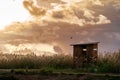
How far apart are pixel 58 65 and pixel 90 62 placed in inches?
88.0

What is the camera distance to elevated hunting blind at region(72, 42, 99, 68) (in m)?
26.6

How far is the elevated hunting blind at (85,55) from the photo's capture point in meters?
26.6

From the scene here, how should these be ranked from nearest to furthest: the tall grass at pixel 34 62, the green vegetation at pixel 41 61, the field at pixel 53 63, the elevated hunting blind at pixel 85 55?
the field at pixel 53 63
the green vegetation at pixel 41 61
the elevated hunting blind at pixel 85 55
the tall grass at pixel 34 62

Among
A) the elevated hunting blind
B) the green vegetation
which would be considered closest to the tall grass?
the green vegetation

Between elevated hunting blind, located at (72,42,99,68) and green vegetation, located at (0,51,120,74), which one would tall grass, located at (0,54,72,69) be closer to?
green vegetation, located at (0,51,120,74)

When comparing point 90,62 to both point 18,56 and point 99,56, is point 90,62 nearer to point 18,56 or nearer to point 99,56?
point 99,56

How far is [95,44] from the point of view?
87.6ft

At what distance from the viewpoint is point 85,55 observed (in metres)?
27.1

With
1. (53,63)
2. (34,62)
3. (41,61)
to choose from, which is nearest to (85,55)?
(53,63)

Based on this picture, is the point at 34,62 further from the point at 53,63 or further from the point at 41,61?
the point at 53,63

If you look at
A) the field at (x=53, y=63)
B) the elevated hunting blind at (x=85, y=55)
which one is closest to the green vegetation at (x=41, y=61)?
the field at (x=53, y=63)

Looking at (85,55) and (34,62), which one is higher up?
(85,55)

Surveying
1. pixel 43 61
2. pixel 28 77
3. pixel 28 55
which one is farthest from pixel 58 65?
pixel 28 77

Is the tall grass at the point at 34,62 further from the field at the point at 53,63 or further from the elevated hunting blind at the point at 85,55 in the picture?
the elevated hunting blind at the point at 85,55
